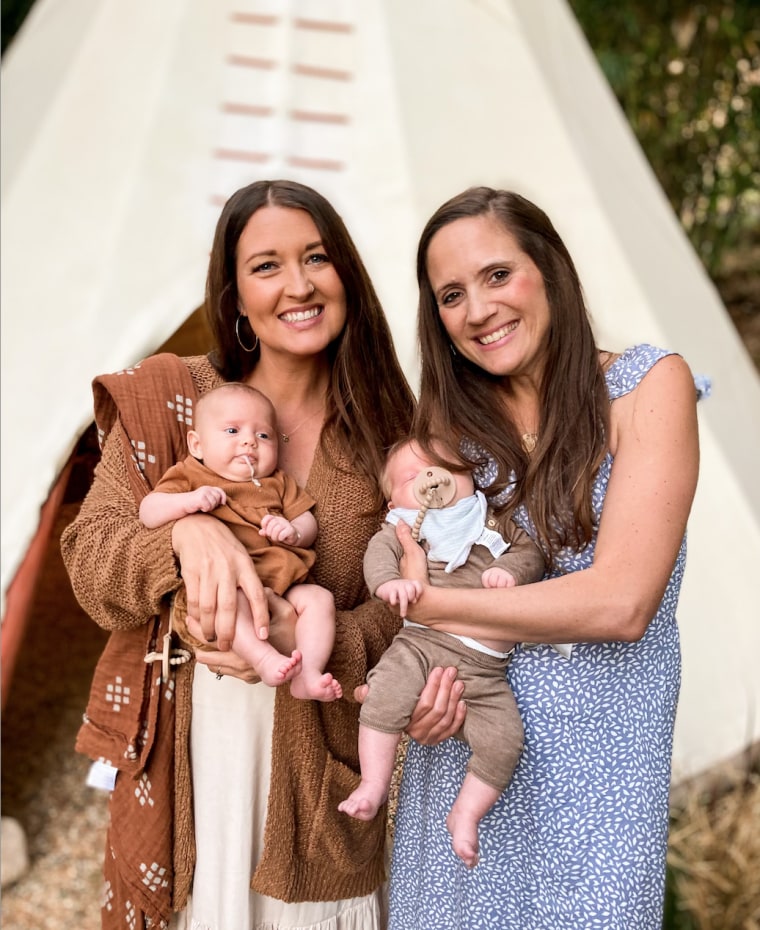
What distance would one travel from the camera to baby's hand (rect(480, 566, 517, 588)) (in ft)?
4.99

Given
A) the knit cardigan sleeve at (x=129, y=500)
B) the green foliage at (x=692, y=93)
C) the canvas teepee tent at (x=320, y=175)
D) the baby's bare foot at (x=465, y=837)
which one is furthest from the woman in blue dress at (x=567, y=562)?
the green foliage at (x=692, y=93)

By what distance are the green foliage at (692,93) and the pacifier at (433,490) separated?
4.49 meters

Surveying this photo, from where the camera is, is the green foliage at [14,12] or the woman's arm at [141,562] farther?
the green foliage at [14,12]

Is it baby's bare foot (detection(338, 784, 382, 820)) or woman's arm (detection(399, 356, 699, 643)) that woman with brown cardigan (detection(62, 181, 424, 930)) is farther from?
woman's arm (detection(399, 356, 699, 643))

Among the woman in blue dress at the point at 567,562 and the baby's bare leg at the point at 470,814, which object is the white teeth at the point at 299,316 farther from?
the baby's bare leg at the point at 470,814

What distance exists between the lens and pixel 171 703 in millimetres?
1759

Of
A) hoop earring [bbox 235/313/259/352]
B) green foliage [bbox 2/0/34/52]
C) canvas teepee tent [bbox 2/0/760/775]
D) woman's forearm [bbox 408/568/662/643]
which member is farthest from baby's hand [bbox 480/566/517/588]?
green foliage [bbox 2/0/34/52]

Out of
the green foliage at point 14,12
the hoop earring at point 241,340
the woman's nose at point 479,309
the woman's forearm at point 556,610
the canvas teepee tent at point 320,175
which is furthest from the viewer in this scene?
the green foliage at point 14,12

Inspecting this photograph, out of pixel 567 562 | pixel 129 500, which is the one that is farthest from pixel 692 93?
pixel 129 500

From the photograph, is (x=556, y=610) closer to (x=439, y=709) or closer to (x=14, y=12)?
(x=439, y=709)

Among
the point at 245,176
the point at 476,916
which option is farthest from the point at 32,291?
the point at 476,916

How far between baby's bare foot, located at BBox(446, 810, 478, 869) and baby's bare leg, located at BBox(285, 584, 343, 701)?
0.27m

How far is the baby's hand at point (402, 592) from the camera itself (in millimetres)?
1518

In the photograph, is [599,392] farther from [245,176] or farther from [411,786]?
[245,176]
